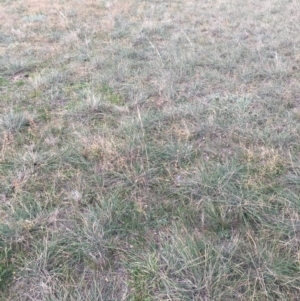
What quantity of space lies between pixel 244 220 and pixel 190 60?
4014 millimetres

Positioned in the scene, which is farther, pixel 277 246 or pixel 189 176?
pixel 189 176

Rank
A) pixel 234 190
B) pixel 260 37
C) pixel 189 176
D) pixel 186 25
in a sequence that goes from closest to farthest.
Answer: pixel 234 190
pixel 189 176
pixel 260 37
pixel 186 25

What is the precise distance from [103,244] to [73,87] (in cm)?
347

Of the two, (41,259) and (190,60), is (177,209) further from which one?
(190,60)

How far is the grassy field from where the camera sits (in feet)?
8.12

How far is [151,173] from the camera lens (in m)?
3.49

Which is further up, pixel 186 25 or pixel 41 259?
pixel 41 259

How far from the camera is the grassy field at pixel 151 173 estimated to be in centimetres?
247

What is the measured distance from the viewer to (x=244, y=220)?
2912mm

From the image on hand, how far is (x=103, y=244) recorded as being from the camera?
2.69 m

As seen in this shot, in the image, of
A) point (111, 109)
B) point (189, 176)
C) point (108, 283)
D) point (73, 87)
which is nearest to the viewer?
point (108, 283)

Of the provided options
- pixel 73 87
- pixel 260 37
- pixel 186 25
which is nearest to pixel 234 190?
pixel 73 87

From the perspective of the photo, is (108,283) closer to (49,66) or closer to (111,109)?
(111,109)

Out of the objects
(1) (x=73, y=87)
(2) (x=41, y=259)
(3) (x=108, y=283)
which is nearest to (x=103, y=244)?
(3) (x=108, y=283)
